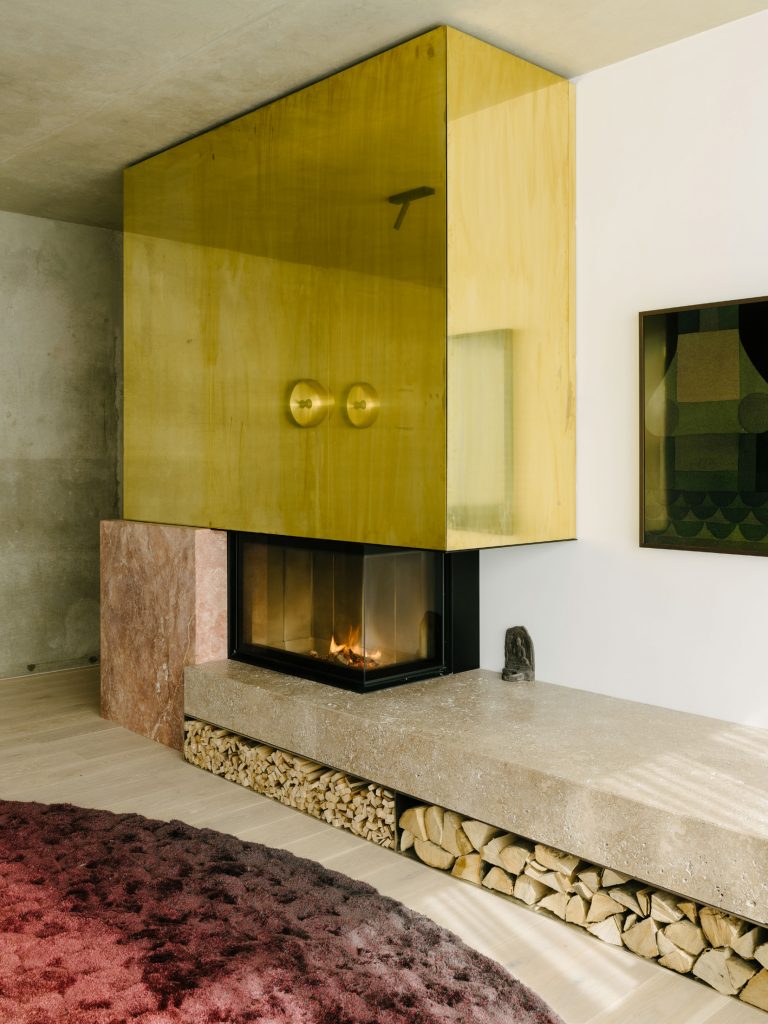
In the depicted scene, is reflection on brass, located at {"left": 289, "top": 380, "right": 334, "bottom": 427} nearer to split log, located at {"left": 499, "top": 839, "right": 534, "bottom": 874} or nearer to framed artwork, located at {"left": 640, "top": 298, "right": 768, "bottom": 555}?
framed artwork, located at {"left": 640, "top": 298, "right": 768, "bottom": 555}

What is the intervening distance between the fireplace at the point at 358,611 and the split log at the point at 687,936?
4.53 ft

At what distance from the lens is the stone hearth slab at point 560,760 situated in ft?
6.92

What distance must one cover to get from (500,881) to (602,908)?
0.33 metres

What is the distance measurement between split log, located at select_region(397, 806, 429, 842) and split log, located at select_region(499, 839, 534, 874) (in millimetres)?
303

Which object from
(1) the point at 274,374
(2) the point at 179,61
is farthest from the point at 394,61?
(1) the point at 274,374

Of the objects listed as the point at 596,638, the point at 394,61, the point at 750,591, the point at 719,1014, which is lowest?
the point at 719,1014

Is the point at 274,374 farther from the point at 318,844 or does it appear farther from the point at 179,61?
the point at 318,844

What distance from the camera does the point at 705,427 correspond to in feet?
9.28

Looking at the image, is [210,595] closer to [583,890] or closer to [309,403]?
[309,403]

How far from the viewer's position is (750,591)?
2773mm

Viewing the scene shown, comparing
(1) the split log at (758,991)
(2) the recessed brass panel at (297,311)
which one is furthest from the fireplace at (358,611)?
(1) the split log at (758,991)

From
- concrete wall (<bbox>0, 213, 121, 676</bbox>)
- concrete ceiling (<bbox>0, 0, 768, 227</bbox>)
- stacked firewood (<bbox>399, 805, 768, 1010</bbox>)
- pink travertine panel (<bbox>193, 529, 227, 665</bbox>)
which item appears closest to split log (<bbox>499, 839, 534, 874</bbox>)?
stacked firewood (<bbox>399, 805, 768, 1010</bbox>)

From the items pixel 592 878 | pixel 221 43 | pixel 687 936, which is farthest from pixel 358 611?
pixel 221 43

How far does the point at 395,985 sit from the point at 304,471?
69.9 inches
